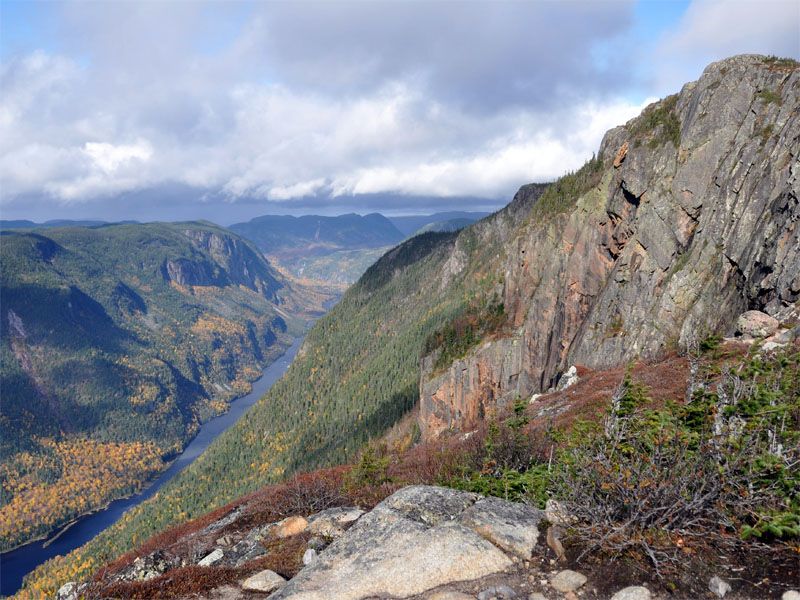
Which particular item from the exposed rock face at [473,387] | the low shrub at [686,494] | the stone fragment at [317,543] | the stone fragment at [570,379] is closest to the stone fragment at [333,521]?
the stone fragment at [317,543]

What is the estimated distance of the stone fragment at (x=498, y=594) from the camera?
8.22 meters

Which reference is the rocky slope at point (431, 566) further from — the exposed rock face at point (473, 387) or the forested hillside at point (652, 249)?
the exposed rock face at point (473, 387)

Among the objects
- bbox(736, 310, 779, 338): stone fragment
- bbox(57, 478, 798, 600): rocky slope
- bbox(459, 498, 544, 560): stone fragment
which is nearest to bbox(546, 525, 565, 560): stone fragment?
bbox(57, 478, 798, 600): rocky slope

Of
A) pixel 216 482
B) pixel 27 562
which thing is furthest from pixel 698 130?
pixel 27 562

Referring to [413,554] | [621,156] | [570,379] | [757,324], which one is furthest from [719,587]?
[621,156]

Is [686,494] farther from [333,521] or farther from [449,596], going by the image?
[333,521]

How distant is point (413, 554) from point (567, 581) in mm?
3041

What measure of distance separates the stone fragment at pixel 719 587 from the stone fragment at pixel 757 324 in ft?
89.8

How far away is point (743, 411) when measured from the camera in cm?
A: 1061

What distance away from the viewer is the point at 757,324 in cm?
3111

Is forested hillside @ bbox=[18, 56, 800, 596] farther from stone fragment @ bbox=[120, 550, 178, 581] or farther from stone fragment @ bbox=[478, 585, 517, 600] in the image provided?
stone fragment @ bbox=[478, 585, 517, 600]

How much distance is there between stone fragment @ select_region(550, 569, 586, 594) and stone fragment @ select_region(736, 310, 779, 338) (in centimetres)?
2801

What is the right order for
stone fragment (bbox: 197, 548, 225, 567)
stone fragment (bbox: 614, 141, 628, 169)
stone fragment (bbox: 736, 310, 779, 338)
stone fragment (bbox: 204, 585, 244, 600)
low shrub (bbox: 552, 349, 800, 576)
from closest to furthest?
1. low shrub (bbox: 552, 349, 800, 576)
2. stone fragment (bbox: 204, 585, 244, 600)
3. stone fragment (bbox: 197, 548, 225, 567)
4. stone fragment (bbox: 736, 310, 779, 338)
5. stone fragment (bbox: 614, 141, 628, 169)

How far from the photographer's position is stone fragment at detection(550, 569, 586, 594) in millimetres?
8227
